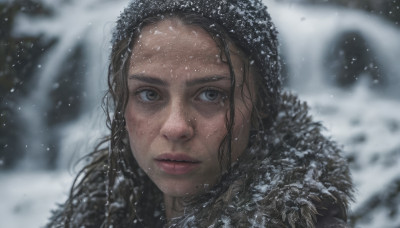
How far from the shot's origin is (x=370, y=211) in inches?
185

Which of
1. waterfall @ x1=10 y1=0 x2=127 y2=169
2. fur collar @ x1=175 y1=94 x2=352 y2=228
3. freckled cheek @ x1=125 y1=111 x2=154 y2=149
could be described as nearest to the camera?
fur collar @ x1=175 y1=94 x2=352 y2=228

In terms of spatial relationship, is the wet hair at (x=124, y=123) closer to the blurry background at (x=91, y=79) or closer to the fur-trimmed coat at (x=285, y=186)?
the fur-trimmed coat at (x=285, y=186)

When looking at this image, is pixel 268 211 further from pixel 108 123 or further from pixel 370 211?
pixel 370 211

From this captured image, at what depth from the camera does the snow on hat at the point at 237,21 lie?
1712 millimetres

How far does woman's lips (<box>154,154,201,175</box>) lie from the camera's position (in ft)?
5.60

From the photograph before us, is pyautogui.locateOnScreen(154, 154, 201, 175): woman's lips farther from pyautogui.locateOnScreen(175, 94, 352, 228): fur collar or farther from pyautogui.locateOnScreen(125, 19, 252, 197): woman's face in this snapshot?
pyautogui.locateOnScreen(175, 94, 352, 228): fur collar

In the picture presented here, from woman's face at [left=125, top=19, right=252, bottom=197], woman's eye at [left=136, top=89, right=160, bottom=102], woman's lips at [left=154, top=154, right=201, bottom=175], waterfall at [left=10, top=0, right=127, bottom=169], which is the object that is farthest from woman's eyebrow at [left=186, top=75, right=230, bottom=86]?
waterfall at [left=10, top=0, right=127, bottom=169]

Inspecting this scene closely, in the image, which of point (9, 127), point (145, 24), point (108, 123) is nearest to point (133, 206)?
point (108, 123)

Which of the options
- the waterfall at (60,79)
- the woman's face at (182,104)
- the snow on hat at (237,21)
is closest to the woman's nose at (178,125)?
the woman's face at (182,104)

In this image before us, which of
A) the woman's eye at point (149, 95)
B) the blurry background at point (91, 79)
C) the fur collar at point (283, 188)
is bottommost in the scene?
the fur collar at point (283, 188)

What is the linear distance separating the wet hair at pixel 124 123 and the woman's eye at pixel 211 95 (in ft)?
0.13

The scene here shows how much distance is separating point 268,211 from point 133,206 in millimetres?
800

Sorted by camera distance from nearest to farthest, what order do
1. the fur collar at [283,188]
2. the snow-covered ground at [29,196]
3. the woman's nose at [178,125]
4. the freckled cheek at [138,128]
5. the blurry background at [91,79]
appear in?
the fur collar at [283,188], the woman's nose at [178,125], the freckled cheek at [138,128], the snow-covered ground at [29,196], the blurry background at [91,79]

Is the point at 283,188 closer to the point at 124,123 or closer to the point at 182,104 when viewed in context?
the point at 182,104
